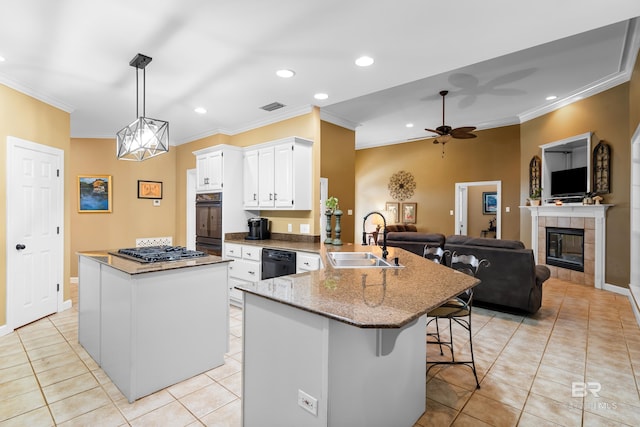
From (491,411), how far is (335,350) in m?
1.38

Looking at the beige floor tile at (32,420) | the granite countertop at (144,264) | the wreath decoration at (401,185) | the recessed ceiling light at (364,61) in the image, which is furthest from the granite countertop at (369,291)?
the wreath decoration at (401,185)

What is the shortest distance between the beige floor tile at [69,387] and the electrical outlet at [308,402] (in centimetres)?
185

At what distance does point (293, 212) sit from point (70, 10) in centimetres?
305

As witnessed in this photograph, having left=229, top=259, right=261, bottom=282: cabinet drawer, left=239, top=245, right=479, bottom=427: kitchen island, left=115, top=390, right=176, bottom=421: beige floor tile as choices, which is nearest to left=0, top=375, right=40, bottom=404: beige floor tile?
left=115, top=390, right=176, bottom=421: beige floor tile

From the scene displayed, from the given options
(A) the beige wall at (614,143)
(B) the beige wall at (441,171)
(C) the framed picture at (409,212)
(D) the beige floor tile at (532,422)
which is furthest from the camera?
(C) the framed picture at (409,212)

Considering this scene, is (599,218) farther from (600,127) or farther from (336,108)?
(336,108)

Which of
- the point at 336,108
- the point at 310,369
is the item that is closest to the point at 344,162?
the point at 336,108

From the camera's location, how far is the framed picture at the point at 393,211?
8.73 metres

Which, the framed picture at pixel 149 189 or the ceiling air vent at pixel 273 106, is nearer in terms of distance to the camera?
the ceiling air vent at pixel 273 106

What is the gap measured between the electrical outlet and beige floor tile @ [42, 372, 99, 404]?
6.07 feet

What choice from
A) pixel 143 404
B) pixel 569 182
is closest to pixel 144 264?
pixel 143 404

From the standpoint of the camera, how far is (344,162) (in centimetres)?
585

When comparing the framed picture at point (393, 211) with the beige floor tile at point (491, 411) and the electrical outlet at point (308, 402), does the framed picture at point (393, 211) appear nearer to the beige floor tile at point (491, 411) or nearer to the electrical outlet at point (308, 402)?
the beige floor tile at point (491, 411)

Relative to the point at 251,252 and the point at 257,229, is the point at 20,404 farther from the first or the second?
the point at 257,229
